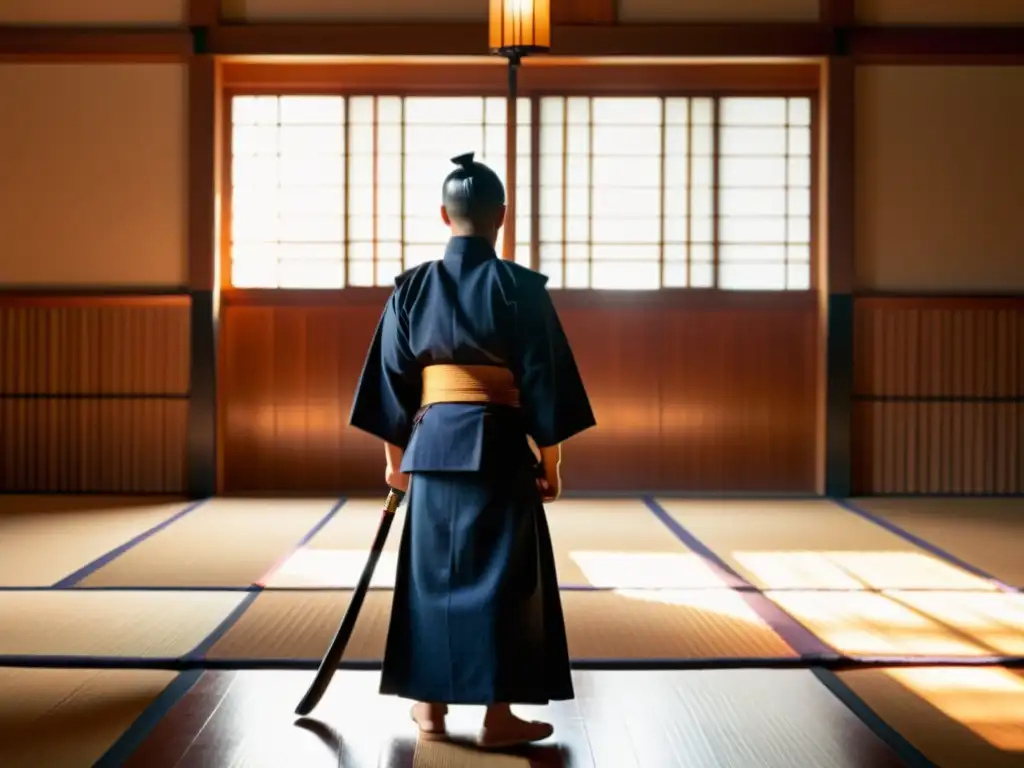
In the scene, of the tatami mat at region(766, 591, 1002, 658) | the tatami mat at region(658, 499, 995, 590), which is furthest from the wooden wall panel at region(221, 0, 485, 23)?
the tatami mat at region(766, 591, 1002, 658)

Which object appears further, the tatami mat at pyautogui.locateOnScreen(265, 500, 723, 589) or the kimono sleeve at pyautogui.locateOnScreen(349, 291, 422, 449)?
the tatami mat at pyautogui.locateOnScreen(265, 500, 723, 589)

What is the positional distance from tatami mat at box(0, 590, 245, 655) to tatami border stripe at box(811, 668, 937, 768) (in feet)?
4.93

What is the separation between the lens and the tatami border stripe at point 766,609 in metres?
3.09

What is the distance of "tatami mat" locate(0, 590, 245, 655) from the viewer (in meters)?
3.07

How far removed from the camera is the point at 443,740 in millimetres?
2414

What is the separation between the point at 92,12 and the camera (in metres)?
5.98

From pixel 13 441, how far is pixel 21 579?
229 centimetres

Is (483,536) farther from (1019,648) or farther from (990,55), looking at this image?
(990,55)

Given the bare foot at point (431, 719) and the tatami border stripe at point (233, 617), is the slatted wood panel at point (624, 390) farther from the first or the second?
the bare foot at point (431, 719)

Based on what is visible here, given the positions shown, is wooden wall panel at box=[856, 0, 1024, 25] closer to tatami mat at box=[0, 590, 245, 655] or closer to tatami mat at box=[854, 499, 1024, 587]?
tatami mat at box=[854, 499, 1024, 587]

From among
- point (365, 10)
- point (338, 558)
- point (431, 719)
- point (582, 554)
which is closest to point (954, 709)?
point (431, 719)

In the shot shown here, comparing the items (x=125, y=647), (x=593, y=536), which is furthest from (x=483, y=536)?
(x=593, y=536)

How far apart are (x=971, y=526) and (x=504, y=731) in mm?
3315

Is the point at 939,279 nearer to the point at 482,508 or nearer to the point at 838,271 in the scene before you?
the point at 838,271
